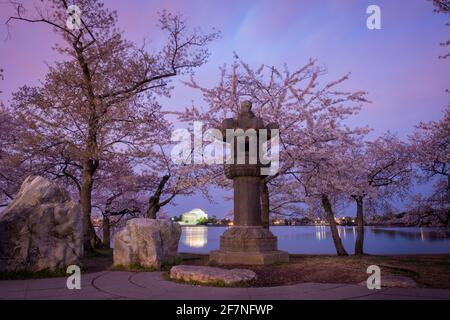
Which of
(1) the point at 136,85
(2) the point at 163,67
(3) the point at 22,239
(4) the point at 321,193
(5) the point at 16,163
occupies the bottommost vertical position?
(3) the point at 22,239

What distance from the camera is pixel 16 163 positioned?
17.2 metres

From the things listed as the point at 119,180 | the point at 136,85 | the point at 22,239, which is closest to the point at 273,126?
the point at 22,239

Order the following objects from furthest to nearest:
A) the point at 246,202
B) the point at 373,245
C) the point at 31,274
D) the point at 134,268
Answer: the point at 373,245 → the point at 246,202 → the point at 134,268 → the point at 31,274

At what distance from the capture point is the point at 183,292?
6148 millimetres

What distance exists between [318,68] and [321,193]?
5739 mm

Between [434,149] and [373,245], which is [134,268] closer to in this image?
[434,149]

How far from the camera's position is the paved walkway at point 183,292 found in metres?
5.74

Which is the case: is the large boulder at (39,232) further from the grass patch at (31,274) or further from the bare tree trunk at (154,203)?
the bare tree trunk at (154,203)

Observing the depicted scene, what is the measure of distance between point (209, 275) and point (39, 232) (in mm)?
4281

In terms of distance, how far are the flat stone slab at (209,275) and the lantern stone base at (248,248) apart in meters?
2.75

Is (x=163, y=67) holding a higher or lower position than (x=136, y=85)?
higher

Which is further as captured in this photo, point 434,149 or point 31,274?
point 434,149

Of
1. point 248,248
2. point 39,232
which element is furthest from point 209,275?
point 39,232
